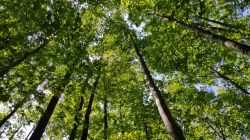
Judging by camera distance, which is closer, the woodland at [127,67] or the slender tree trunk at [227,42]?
the slender tree trunk at [227,42]

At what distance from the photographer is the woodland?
11773 mm

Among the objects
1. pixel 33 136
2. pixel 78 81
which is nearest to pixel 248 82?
pixel 78 81

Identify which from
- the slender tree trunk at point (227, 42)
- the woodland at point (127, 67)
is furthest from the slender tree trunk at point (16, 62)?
the slender tree trunk at point (227, 42)

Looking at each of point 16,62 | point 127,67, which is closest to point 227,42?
point 16,62

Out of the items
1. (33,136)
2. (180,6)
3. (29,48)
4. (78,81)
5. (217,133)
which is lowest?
(33,136)

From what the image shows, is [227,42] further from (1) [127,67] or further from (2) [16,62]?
(1) [127,67]

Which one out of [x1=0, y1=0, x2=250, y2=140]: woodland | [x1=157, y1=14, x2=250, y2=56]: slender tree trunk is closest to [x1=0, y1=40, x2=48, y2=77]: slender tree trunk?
[x1=0, y1=0, x2=250, y2=140]: woodland

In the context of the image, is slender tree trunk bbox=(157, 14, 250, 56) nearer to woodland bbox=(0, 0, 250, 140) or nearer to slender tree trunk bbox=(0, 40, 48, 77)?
woodland bbox=(0, 0, 250, 140)

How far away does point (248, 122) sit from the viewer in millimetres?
20578

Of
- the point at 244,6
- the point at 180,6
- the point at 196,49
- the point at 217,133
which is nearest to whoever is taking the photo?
the point at 180,6

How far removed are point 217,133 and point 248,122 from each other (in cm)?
353

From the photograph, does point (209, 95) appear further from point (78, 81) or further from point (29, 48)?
point (29, 48)

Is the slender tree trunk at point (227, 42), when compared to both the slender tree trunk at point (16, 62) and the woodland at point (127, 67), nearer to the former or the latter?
the woodland at point (127, 67)

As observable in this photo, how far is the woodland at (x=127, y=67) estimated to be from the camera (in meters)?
11.8
